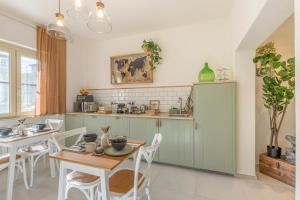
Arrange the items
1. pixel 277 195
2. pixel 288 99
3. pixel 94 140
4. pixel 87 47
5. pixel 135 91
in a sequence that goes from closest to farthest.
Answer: pixel 94 140 → pixel 277 195 → pixel 288 99 → pixel 135 91 → pixel 87 47

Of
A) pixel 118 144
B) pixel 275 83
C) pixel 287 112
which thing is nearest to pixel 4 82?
pixel 118 144

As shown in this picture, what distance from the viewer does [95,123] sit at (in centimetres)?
329

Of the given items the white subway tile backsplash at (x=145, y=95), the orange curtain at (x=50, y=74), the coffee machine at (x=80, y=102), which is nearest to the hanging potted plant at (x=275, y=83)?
the white subway tile backsplash at (x=145, y=95)

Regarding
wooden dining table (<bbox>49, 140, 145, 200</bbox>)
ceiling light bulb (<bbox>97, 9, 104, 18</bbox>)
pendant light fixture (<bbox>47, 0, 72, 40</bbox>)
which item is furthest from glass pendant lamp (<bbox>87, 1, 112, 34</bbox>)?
wooden dining table (<bbox>49, 140, 145, 200</bbox>)

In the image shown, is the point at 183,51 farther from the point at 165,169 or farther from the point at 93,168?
the point at 93,168

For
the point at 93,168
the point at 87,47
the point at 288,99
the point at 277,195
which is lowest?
the point at 277,195

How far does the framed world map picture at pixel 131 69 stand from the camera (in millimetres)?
3379

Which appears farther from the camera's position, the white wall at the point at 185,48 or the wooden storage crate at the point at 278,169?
the white wall at the point at 185,48

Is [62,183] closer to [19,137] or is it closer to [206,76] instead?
[19,137]

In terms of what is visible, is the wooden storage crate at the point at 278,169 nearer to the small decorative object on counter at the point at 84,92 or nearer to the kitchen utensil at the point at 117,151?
the kitchen utensil at the point at 117,151

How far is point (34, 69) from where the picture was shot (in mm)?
3074

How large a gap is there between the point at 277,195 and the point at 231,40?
7.59ft

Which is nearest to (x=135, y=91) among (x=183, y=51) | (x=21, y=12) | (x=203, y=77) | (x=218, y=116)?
(x=183, y=51)

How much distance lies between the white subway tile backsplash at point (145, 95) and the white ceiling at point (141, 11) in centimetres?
124
